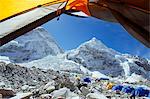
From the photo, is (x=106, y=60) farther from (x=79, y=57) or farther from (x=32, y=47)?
(x=32, y=47)

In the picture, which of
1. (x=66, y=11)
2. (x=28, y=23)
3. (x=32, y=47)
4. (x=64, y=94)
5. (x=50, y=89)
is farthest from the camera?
(x=32, y=47)

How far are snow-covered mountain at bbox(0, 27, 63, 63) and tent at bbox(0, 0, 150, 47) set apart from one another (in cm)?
3144

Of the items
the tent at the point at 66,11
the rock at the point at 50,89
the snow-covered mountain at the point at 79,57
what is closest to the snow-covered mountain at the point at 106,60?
the snow-covered mountain at the point at 79,57

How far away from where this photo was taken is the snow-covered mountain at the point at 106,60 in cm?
2756

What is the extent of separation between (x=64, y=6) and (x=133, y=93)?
20.6 feet

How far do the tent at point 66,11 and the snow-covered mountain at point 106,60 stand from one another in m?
23.3

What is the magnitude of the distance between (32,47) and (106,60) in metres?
11.5

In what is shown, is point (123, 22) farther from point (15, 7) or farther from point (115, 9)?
point (15, 7)

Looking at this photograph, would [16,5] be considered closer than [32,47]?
Yes

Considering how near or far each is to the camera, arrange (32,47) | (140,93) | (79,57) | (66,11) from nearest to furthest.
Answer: (66,11) → (140,93) → (79,57) → (32,47)

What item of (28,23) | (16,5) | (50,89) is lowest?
(50,89)

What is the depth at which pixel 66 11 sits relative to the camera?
10.7 feet

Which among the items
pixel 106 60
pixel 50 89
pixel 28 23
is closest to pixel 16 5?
pixel 28 23

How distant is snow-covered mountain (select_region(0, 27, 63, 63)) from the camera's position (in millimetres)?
36000
